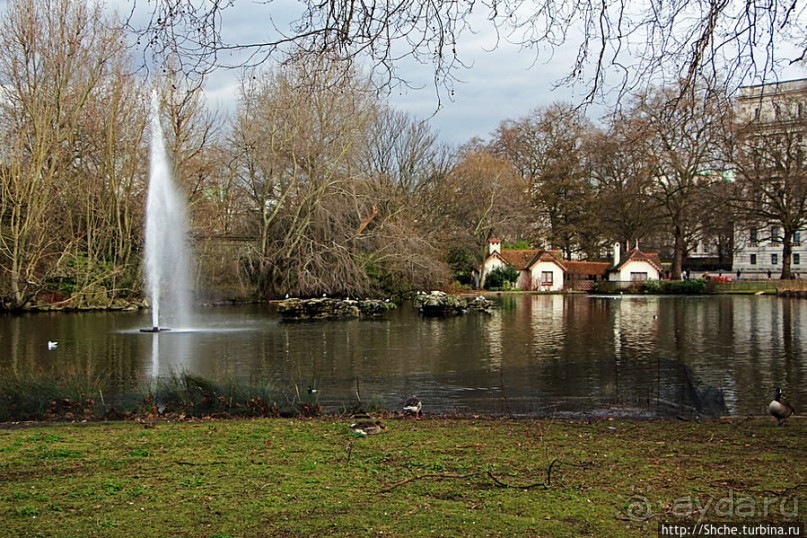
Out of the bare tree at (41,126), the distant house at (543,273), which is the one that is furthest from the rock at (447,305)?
the distant house at (543,273)

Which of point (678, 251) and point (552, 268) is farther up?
point (678, 251)

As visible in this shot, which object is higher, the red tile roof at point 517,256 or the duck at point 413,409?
the red tile roof at point 517,256

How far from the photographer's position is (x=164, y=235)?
112ft

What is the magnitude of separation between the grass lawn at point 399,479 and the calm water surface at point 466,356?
318 centimetres

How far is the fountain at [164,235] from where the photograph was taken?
32619 millimetres

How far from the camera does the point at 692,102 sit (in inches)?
228

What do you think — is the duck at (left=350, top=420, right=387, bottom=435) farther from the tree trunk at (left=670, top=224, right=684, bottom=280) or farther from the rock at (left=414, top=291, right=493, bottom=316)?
the tree trunk at (left=670, top=224, right=684, bottom=280)

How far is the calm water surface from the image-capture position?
1230 centimetres

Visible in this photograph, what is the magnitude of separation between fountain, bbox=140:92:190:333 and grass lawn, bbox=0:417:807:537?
24333 millimetres

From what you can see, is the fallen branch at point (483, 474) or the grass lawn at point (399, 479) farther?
the fallen branch at point (483, 474)

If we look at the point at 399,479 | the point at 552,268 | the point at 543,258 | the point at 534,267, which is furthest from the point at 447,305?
the point at 399,479

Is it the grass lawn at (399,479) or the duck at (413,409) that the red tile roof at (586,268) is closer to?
the duck at (413,409)

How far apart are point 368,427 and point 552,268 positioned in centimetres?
4924

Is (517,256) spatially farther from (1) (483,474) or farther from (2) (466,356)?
(1) (483,474)
